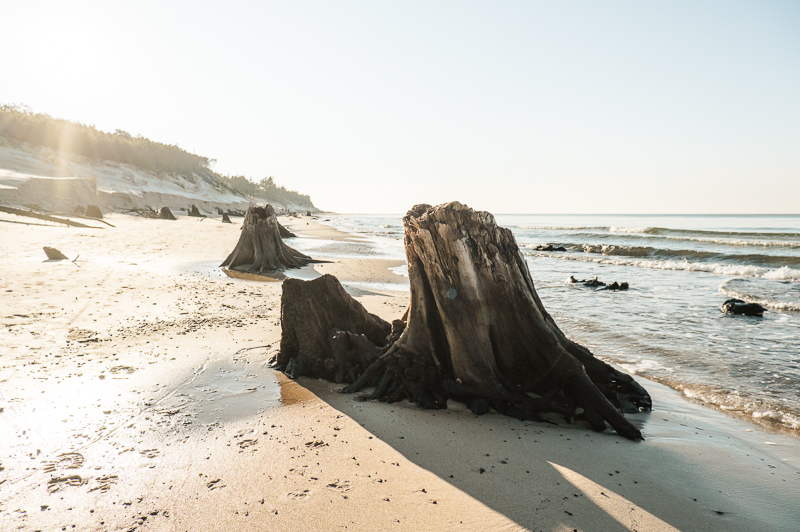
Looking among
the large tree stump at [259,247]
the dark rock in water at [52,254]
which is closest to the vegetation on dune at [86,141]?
the dark rock in water at [52,254]

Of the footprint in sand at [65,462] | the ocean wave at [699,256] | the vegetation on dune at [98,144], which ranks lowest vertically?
the footprint in sand at [65,462]

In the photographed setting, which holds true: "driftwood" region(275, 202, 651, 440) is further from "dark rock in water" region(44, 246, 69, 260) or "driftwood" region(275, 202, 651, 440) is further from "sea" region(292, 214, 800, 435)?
"dark rock in water" region(44, 246, 69, 260)

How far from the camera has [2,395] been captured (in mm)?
3705

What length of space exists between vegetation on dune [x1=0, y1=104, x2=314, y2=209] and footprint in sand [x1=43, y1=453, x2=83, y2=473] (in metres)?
40.9

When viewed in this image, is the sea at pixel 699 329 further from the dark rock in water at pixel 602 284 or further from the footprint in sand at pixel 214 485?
the footprint in sand at pixel 214 485

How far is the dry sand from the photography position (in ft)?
7.96

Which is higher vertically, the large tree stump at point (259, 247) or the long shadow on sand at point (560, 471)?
the large tree stump at point (259, 247)

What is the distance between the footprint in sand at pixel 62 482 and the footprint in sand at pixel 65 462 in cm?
12

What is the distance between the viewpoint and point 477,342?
4102 mm

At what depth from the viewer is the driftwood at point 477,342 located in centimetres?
394

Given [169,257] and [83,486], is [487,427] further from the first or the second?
[169,257]

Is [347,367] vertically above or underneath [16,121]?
underneath

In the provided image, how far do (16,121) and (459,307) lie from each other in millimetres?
43937

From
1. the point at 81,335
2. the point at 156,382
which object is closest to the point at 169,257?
the point at 81,335
